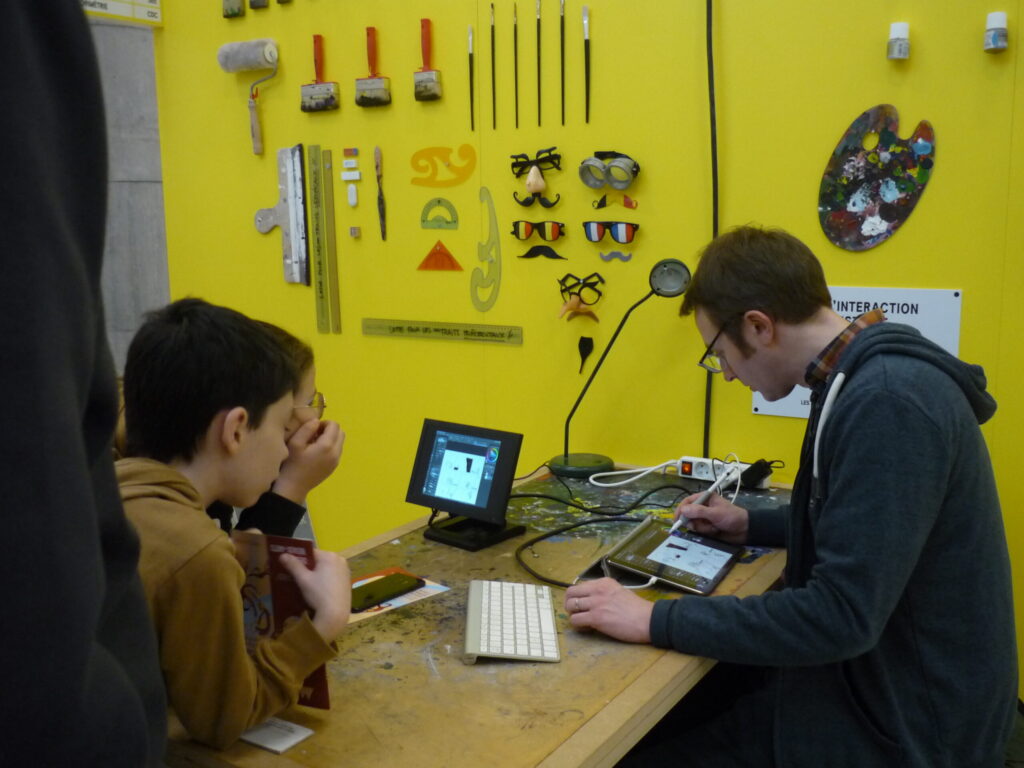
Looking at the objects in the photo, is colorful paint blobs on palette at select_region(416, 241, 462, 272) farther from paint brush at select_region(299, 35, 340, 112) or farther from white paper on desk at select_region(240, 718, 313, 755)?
white paper on desk at select_region(240, 718, 313, 755)

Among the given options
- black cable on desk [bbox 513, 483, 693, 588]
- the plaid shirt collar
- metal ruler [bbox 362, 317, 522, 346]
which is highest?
the plaid shirt collar

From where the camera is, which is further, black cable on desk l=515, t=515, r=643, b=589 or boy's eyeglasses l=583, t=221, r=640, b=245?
boy's eyeglasses l=583, t=221, r=640, b=245

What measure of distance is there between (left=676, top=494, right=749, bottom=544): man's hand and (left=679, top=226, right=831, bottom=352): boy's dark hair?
1.30 ft

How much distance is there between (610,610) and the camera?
141cm

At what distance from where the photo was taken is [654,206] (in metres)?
2.51

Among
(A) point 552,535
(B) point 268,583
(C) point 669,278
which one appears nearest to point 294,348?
(B) point 268,583

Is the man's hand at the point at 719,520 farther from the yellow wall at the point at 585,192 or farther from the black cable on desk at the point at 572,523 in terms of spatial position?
the yellow wall at the point at 585,192

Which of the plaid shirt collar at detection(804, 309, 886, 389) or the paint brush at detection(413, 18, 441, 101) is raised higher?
the paint brush at detection(413, 18, 441, 101)

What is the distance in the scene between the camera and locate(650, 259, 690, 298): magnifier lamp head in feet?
7.55

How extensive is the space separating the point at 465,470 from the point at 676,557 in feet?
1.66

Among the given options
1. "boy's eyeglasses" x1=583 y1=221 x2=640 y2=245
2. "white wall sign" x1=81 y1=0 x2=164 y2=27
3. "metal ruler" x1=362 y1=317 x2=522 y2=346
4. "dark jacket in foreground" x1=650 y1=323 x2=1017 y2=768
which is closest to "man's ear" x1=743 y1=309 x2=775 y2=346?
"dark jacket in foreground" x1=650 y1=323 x2=1017 y2=768

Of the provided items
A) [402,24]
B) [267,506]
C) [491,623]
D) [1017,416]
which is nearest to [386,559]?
[267,506]

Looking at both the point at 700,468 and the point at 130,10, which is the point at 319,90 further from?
the point at 700,468

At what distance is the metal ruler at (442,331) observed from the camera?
2.81 m
